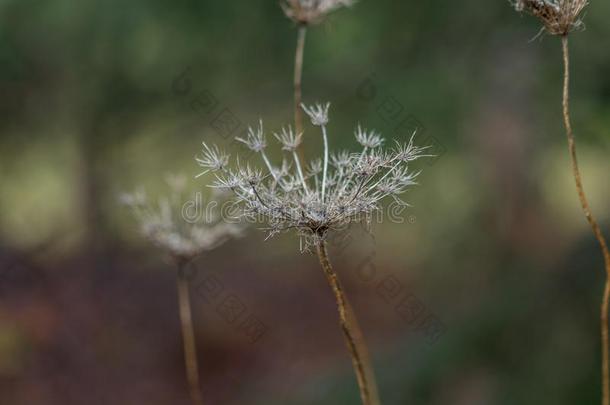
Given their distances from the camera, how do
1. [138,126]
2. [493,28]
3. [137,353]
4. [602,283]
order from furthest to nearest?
[137,353]
[138,126]
[493,28]
[602,283]

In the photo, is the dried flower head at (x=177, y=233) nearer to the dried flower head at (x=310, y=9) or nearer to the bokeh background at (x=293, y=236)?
the dried flower head at (x=310, y=9)

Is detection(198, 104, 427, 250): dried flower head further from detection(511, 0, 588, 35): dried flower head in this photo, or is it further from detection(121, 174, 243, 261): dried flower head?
detection(121, 174, 243, 261): dried flower head

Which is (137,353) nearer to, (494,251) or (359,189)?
(494,251)

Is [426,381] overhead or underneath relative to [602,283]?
overhead

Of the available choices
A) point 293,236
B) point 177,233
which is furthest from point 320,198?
point 293,236

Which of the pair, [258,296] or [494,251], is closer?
[494,251]

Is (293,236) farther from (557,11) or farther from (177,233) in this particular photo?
(557,11)

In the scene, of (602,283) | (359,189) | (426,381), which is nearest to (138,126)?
(426,381)
